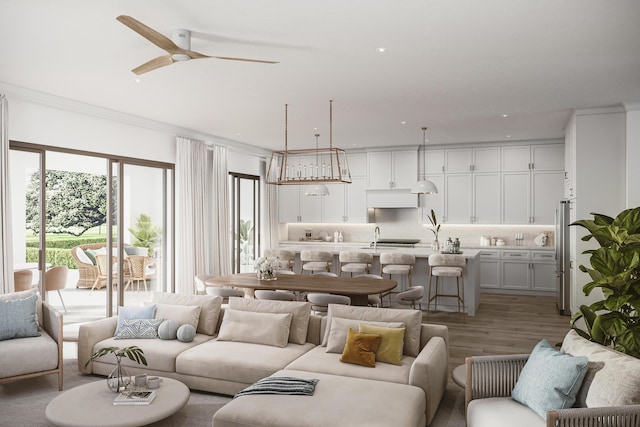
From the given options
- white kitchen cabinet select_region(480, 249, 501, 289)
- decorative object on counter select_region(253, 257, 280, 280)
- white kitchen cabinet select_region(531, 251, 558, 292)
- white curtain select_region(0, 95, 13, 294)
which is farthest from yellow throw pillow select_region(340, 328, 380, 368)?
white kitchen cabinet select_region(531, 251, 558, 292)

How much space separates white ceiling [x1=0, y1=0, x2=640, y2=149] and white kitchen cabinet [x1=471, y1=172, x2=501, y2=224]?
2.48 meters

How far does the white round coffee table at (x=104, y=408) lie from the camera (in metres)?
2.92

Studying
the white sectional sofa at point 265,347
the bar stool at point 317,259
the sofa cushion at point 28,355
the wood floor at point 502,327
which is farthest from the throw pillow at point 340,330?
the bar stool at point 317,259

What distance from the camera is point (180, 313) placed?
4707 mm

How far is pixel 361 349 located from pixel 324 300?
1.64 meters

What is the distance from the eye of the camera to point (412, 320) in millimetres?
4043

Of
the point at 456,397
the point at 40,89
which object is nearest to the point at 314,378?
the point at 456,397

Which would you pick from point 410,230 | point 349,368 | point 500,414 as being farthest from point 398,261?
point 500,414

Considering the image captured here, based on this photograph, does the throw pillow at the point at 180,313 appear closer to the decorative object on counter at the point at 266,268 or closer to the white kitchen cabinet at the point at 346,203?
the decorative object on counter at the point at 266,268

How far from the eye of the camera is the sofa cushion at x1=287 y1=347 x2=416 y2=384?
358 centimetres

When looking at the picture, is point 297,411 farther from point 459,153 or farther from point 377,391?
point 459,153

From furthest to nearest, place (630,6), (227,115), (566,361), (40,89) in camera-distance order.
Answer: (227,115)
(40,89)
(630,6)
(566,361)

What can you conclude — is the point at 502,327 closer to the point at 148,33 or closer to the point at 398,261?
the point at 398,261

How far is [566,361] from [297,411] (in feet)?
5.21
